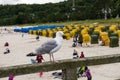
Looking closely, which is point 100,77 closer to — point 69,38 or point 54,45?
point 54,45

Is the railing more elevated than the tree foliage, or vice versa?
the railing

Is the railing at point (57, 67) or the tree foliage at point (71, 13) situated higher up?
the railing at point (57, 67)

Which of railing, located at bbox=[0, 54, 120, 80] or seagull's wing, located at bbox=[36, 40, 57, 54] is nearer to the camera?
railing, located at bbox=[0, 54, 120, 80]

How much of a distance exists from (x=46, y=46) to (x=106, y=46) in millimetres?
28177

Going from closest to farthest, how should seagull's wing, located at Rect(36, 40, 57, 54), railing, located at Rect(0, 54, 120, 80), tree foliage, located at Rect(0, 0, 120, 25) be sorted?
railing, located at Rect(0, 54, 120, 80) → seagull's wing, located at Rect(36, 40, 57, 54) → tree foliage, located at Rect(0, 0, 120, 25)

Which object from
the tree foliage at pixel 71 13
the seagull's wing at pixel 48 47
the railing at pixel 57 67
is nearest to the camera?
the railing at pixel 57 67

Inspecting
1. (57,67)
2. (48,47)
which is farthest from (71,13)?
(57,67)

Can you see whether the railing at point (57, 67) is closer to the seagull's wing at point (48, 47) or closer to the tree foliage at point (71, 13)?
the seagull's wing at point (48, 47)

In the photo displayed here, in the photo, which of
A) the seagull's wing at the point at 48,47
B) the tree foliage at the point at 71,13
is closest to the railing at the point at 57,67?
the seagull's wing at the point at 48,47

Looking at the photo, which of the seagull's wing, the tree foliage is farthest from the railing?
the tree foliage

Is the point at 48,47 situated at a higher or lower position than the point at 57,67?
higher

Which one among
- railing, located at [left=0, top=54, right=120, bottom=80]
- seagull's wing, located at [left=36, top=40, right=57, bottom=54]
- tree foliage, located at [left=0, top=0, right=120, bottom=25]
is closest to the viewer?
railing, located at [left=0, top=54, right=120, bottom=80]

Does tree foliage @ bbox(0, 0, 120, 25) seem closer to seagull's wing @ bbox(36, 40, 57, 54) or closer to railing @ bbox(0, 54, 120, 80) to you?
seagull's wing @ bbox(36, 40, 57, 54)

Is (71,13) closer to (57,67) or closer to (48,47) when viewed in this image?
(48,47)
